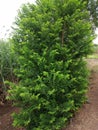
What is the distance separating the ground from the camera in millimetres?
5556

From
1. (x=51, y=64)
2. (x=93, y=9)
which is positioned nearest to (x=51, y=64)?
(x=51, y=64)

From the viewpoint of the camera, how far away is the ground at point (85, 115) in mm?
5556

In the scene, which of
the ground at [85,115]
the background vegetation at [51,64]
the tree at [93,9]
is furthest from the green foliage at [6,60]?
the tree at [93,9]

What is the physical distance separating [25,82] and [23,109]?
0.66 metres

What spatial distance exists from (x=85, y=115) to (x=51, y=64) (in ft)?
5.36

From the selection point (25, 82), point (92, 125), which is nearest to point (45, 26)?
point (25, 82)

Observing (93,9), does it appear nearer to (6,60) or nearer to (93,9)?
(93,9)

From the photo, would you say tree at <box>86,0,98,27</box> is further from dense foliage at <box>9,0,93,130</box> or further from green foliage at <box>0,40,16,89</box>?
green foliage at <box>0,40,16,89</box>

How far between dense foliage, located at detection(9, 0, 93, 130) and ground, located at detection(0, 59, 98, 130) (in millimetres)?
253

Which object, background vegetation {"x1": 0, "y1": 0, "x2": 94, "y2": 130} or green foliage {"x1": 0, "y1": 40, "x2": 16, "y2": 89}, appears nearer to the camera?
background vegetation {"x1": 0, "y1": 0, "x2": 94, "y2": 130}

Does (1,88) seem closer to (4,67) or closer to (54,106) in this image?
(4,67)

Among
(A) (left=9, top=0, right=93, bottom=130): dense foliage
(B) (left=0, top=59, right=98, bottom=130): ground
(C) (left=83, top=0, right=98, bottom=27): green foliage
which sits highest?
(C) (left=83, top=0, right=98, bottom=27): green foliage

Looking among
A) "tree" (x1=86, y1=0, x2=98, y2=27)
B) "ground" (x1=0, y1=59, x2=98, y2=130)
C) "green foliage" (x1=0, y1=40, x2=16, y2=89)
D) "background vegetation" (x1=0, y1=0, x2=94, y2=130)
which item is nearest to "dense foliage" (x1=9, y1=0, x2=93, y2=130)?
"background vegetation" (x1=0, y1=0, x2=94, y2=130)

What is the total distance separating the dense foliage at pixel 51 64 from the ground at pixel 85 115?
253mm
